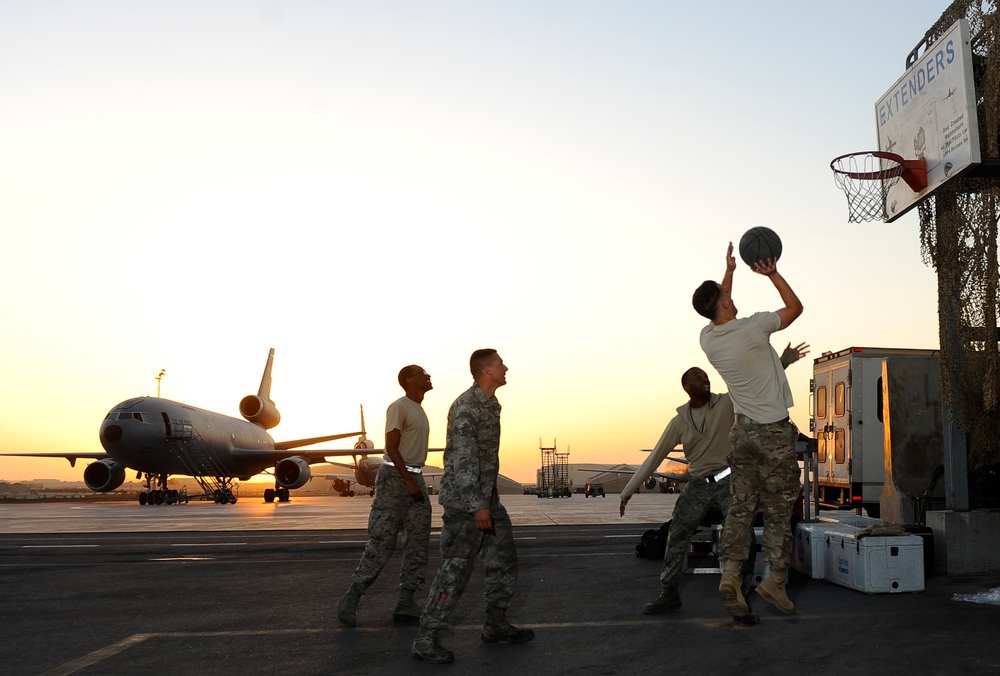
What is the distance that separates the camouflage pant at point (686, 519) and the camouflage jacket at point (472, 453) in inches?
73.2

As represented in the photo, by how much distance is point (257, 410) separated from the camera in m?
48.2

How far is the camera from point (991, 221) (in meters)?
8.11

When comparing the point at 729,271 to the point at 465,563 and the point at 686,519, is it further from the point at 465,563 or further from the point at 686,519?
the point at 465,563

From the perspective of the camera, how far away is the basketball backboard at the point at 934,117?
26.1 ft

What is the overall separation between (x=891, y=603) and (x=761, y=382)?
7.80 feet

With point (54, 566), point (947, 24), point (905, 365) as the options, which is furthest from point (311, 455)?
point (947, 24)

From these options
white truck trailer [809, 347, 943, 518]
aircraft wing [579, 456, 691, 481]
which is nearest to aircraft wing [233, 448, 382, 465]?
aircraft wing [579, 456, 691, 481]

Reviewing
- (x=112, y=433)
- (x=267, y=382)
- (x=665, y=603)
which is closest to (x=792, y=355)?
(x=665, y=603)

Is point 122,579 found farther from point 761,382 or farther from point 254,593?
point 761,382

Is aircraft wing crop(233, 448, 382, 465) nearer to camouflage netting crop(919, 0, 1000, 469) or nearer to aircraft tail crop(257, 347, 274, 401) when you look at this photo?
aircraft tail crop(257, 347, 274, 401)

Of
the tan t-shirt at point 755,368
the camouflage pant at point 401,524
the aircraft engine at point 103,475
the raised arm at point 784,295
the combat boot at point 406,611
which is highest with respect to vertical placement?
the raised arm at point 784,295

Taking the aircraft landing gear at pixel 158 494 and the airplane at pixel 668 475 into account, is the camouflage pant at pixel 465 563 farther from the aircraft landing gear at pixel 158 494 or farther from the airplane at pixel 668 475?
the aircraft landing gear at pixel 158 494

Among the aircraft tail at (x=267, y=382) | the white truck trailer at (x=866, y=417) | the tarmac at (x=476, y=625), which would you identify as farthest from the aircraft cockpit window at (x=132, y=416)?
the white truck trailer at (x=866, y=417)

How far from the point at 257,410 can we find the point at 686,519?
4480cm
